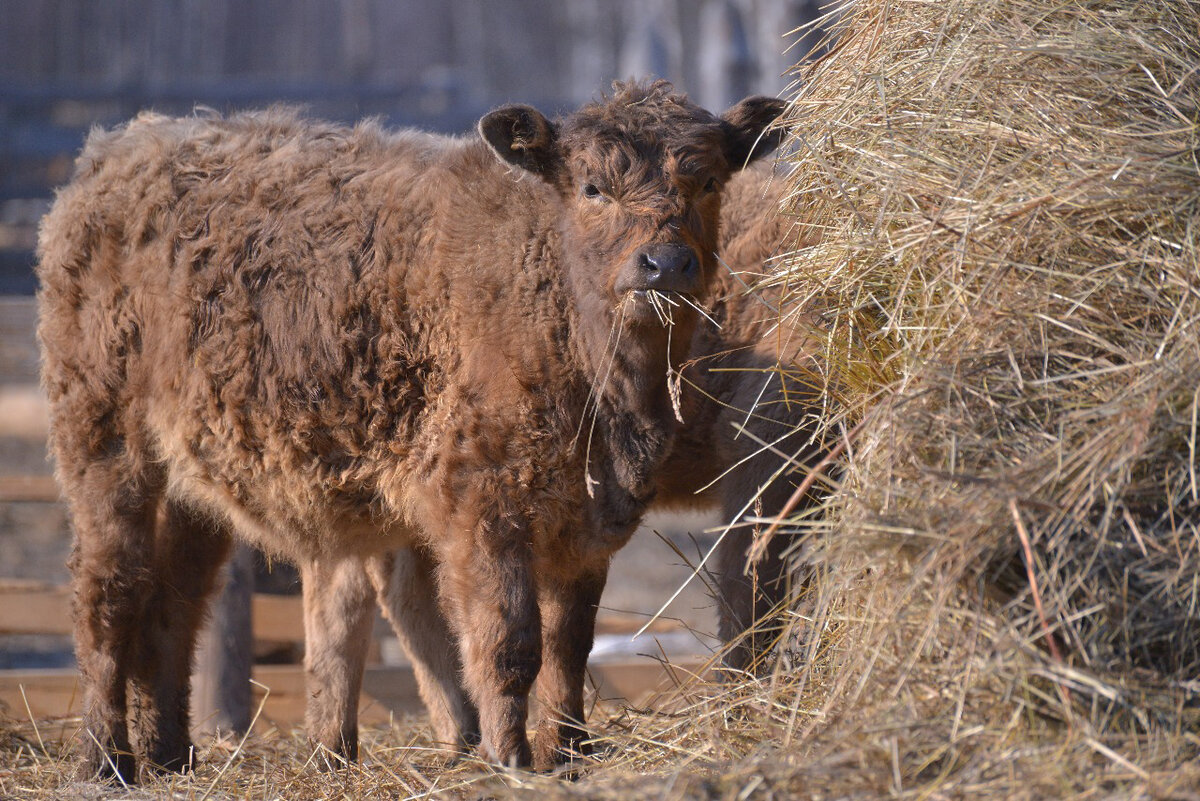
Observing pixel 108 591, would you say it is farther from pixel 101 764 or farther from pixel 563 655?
pixel 563 655

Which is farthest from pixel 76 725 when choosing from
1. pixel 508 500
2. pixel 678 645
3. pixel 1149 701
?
pixel 1149 701

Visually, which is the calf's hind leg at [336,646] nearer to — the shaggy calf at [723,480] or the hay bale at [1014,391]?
the shaggy calf at [723,480]

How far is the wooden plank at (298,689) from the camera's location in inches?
234

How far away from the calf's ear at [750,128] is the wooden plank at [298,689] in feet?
8.24

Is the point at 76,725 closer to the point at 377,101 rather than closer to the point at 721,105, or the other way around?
the point at 721,105

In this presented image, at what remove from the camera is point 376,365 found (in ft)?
14.7

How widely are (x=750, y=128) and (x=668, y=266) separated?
1.07m

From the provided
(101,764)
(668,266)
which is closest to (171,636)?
(101,764)

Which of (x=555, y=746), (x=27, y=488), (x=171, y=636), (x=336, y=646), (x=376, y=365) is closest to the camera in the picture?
(x=376, y=365)

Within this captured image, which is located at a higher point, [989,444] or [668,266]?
[668,266]

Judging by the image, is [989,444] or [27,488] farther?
[27,488]

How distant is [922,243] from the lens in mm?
3639

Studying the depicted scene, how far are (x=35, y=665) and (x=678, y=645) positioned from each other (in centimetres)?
433

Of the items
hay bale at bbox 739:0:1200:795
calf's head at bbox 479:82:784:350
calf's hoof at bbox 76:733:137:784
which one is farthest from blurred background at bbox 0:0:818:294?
calf's hoof at bbox 76:733:137:784
